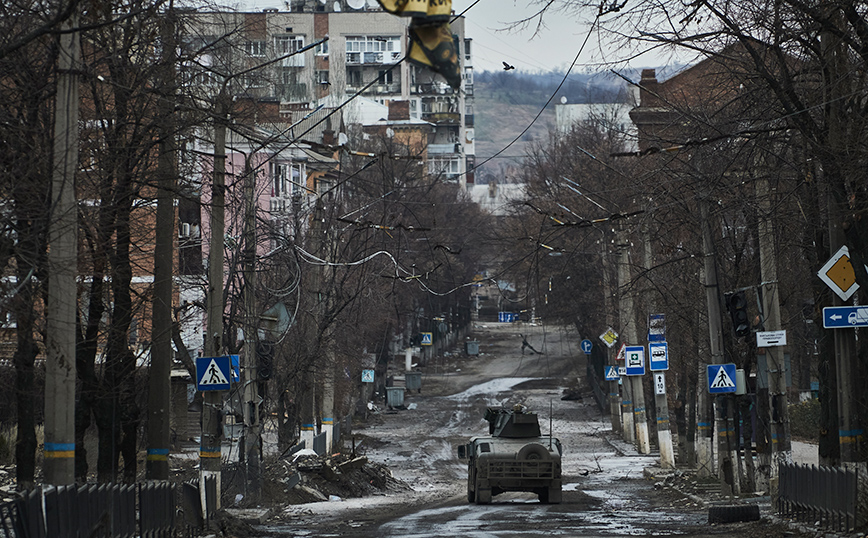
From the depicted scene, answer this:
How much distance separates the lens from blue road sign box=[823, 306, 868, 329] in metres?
14.7

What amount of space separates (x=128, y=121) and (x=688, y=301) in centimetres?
1788

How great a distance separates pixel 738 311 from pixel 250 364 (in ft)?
34.2

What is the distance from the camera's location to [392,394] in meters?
64.5

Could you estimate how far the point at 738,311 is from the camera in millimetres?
21375

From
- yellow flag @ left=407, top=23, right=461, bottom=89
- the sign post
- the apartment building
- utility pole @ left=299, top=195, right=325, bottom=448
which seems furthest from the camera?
the apartment building

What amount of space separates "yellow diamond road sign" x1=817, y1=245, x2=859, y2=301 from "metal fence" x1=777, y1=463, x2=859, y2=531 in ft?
7.41

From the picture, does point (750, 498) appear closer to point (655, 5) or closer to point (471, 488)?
point (471, 488)

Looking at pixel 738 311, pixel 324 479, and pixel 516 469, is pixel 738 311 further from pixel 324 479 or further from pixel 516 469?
pixel 324 479

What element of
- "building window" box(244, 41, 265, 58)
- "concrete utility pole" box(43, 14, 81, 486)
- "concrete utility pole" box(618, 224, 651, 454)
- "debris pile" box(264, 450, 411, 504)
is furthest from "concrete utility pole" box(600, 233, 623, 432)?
"concrete utility pole" box(43, 14, 81, 486)

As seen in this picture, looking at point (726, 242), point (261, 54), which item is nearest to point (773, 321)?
point (726, 242)

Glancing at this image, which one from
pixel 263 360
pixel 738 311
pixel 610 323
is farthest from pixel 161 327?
pixel 610 323

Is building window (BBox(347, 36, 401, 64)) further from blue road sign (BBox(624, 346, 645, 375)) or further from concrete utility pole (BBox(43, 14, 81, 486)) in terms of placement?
concrete utility pole (BBox(43, 14, 81, 486))

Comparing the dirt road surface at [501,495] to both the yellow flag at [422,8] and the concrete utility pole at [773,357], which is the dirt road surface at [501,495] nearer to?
the concrete utility pole at [773,357]

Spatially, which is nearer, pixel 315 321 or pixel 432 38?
pixel 432 38
